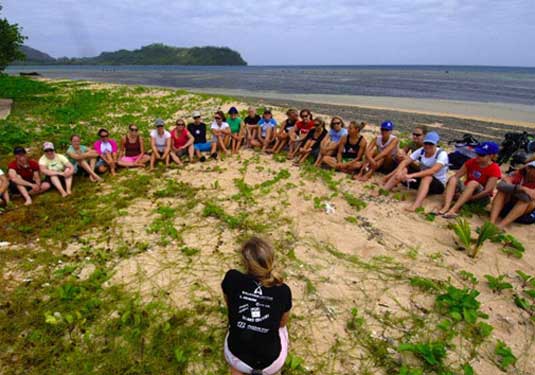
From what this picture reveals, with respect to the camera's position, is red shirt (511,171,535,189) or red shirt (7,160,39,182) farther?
red shirt (7,160,39,182)

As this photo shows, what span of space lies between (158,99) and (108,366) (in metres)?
Answer: 20.2

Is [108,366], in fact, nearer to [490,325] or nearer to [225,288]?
[225,288]

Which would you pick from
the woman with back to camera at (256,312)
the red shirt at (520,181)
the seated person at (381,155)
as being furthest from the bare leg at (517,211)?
the woman with back to camera at (256,312)

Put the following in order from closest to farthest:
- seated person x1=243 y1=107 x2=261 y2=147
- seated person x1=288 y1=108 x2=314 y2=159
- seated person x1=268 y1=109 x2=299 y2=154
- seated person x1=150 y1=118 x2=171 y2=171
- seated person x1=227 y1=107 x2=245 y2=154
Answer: seated person x1=150 y1=118 x2=171 y2=171 → seated person x1=288 y1=108 x2=314 y2=159 → seated person x1=268 y1=109 x2=299 y2=154 → seated person x1=227 y1=107 x2=245 y2=154 → seated person x1=243 y1=107 x2=261 y2=147

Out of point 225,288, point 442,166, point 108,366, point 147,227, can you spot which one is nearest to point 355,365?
point 225,288

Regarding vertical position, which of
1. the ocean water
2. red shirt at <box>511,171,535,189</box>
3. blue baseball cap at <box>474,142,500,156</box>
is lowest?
red shirt at <box>511,171,535,189</box>

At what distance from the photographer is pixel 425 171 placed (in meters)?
6.34

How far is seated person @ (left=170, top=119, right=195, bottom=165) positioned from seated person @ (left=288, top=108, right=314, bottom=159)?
299 centimetres

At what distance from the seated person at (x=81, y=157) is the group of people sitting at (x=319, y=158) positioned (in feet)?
0.07

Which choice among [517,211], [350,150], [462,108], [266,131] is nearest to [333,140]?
[350,150]

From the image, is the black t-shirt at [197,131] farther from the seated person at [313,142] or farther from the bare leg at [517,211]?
the bare leg at [517,211]

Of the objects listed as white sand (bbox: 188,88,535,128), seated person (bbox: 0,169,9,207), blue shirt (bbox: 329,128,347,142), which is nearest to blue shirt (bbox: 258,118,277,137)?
blue shirt (bbox: 329,128,347,142)

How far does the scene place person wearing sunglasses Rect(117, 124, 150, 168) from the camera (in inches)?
326

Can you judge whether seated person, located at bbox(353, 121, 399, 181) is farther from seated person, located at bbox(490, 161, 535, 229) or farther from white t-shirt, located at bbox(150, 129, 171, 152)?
white t-shirt, located at bbox(150, 129, 171, 152)
